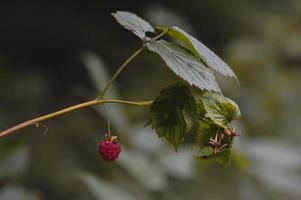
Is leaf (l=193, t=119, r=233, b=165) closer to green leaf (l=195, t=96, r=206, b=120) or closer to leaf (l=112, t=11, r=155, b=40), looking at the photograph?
green leaf (l=195, t=96, r=206, b=120)

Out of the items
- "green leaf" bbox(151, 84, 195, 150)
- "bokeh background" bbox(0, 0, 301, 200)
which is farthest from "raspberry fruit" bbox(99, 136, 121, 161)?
"bokeh background" bbox(0, 0, 301, 200)

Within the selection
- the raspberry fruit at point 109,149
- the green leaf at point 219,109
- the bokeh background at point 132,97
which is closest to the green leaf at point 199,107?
the green leaf at point 219,109

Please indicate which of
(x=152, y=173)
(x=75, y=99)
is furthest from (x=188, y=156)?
(x=75, y=99)

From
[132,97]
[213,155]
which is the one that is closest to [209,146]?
[213,155]

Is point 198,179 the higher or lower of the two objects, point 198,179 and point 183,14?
the lower

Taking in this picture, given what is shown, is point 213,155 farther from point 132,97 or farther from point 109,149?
point 132,97

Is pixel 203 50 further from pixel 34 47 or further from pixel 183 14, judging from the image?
pixel 183 14
